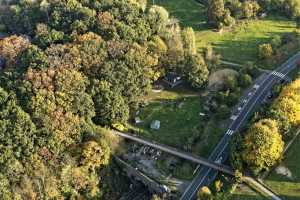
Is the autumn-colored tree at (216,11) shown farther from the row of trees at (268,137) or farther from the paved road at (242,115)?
the row of trees at (268,137)

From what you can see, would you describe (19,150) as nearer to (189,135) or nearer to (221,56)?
(189,135)

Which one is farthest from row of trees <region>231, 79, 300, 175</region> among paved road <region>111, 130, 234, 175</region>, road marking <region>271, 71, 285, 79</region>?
road marking <region>271, 71, 285, 79</region>

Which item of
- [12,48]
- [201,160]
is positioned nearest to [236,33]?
[201,160]

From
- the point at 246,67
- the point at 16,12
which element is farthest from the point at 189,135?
the point at 16,12

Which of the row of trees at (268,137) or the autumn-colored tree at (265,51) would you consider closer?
the row of trees at (268,137)

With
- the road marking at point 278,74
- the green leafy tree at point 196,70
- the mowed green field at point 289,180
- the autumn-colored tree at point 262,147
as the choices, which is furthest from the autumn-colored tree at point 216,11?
the mowed green field at point 289,180

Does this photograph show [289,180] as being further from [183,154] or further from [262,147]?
[183,154]
